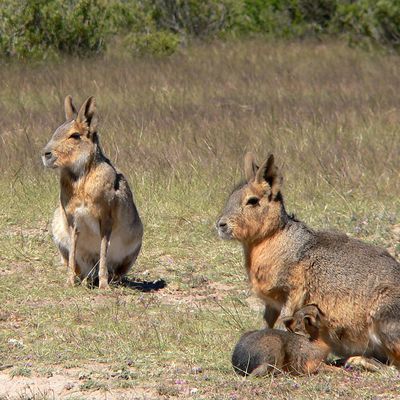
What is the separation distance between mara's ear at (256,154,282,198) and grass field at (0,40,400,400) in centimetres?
96

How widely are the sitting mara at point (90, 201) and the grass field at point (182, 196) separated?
12.6 inches

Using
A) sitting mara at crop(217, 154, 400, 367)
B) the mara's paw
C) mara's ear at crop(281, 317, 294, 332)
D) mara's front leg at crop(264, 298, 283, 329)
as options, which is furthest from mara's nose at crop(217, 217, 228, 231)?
the mara's paw

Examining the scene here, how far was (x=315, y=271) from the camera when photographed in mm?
6066

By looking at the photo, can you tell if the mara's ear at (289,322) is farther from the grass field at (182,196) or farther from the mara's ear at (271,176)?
the mara's ear at (271,176)

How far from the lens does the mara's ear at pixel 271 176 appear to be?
6.32 m

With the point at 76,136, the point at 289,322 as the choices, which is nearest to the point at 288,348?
the point at 289,322

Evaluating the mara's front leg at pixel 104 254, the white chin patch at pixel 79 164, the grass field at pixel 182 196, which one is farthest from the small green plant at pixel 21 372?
the white chin patch at pixel 79 164

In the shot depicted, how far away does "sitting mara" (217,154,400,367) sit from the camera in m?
5.86

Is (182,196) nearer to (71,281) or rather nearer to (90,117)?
(90,117)

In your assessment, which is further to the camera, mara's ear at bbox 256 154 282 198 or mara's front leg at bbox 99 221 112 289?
mara's front leg at bbox 99 221 112 289

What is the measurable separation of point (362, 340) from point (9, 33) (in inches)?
541

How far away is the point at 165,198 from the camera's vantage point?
10.2m

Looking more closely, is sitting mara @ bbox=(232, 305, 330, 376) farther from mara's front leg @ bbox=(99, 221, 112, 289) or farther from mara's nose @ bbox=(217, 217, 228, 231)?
mara's front leg @ bbox=(99, 221, 112, 289)

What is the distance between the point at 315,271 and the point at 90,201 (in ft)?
8.41
